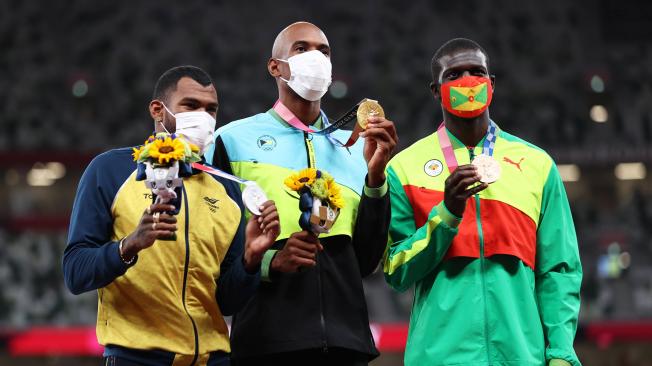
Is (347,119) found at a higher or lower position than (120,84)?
lower

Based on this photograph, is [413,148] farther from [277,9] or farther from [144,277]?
[277,9]

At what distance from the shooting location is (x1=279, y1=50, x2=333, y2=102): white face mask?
4113 millimetres

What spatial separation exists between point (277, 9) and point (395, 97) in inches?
161

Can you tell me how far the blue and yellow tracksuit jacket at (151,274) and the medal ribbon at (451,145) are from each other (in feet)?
2.99

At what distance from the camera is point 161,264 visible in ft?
11.4

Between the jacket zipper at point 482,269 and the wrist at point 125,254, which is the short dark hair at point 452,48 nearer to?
the jacket zipper at point 482,269

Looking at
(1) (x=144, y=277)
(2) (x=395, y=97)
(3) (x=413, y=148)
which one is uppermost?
(2) (x=395, y=97)

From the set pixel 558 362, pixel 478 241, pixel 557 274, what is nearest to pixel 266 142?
pixel 478 241

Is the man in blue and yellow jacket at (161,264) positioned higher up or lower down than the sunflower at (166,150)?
lower down

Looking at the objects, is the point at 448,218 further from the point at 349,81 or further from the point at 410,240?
the point at 349,81

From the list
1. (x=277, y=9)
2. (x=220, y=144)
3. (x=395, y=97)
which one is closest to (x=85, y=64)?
(x=277, y=9)

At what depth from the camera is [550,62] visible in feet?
83.2

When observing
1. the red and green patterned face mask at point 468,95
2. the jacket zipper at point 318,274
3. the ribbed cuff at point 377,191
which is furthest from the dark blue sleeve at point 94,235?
the red and green patterned face mask at point 468,95

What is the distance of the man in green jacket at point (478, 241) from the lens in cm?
368
